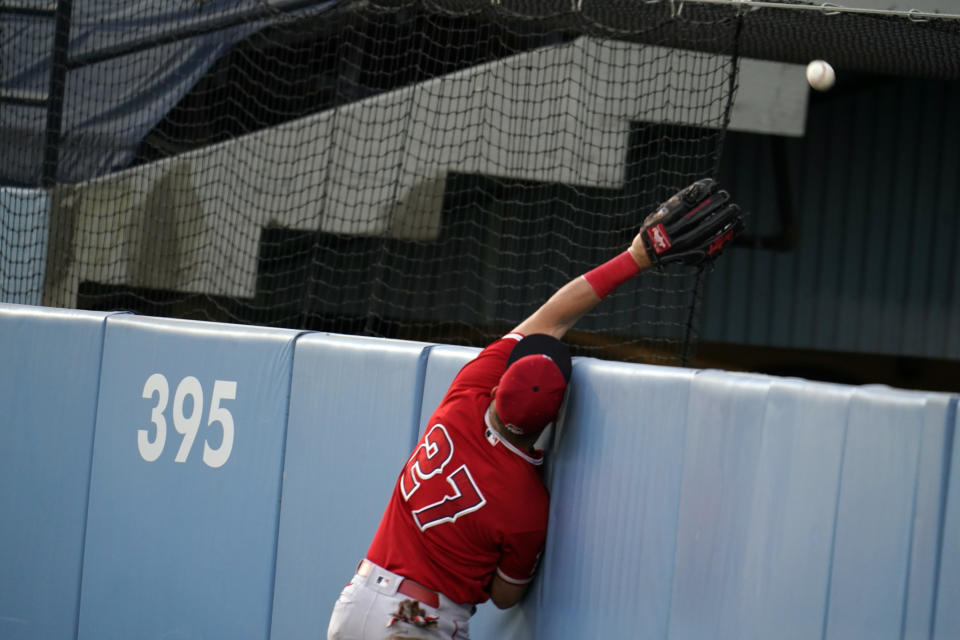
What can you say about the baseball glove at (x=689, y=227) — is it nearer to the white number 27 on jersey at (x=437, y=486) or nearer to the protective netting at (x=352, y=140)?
the white number 27 on jersey at (x=437, y=486)

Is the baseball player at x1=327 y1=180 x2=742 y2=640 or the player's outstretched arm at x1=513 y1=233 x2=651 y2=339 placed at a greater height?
the player's outstretched arm at x1=513 y1=233 x2=651 y2=339

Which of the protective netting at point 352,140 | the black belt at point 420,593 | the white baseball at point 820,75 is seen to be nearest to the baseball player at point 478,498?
the black belt at point 420,593

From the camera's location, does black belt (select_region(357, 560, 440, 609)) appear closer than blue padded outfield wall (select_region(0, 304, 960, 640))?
No

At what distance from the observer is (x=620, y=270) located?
3109mm

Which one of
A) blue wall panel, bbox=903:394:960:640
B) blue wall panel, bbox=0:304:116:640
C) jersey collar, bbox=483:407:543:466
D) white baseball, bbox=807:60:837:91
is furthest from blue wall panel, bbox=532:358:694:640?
blue wall panel, bbox=0:304:116:640

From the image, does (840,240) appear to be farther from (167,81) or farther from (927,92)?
(167,81)

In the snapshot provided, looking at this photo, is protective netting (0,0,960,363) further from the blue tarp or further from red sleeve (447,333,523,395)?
red sleeve (447,333,523,395)

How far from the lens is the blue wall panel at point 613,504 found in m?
2.71

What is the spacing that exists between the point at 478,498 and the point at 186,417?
188 centimetres

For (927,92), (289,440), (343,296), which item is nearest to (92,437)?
(289,440)

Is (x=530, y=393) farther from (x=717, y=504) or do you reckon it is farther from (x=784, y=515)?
(x=784, y=515)

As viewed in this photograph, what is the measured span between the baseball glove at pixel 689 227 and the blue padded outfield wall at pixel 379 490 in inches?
15.7

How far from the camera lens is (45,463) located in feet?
15.4

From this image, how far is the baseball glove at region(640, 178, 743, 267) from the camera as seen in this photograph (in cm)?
301
